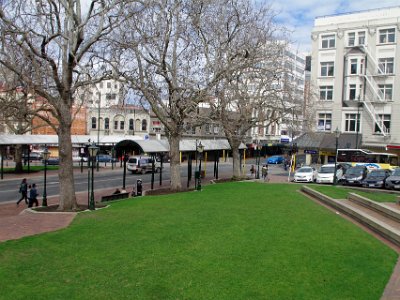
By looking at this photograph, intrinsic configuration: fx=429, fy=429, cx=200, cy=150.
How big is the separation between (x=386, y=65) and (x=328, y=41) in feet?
26.8

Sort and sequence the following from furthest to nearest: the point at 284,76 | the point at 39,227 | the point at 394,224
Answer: the point at 284,76
the point at 39,227
the point at 394,224

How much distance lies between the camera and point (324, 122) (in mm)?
56906

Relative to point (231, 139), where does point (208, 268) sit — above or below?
below

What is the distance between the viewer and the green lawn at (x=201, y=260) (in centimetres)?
827

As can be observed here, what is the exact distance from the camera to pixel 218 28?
1052 inches

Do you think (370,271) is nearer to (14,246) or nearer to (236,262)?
(236,262)

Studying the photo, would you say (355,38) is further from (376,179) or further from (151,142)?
(151,142)

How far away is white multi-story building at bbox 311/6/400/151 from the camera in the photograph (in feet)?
170

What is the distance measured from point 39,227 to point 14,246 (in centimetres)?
372

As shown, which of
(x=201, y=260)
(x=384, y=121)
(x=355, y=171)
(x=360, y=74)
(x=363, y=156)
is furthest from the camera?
(x=360, y=74)

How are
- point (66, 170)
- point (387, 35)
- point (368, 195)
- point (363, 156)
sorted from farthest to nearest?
point (387, 35)
point (363, 156)
point (368, 195)
point (66, 170)

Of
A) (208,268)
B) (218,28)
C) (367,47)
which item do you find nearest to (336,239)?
(208,268)

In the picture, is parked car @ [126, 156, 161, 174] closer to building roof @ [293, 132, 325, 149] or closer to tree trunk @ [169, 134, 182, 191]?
tree trunk @ [169, 134, 182, 191]

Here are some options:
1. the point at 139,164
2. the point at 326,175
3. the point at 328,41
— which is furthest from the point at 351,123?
the point at 139,164
